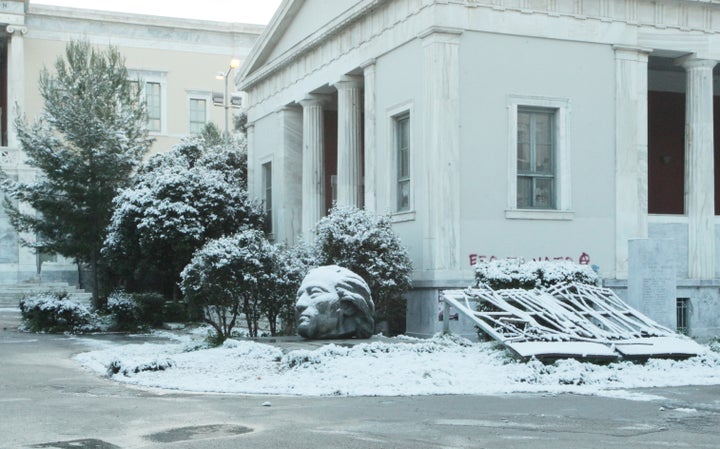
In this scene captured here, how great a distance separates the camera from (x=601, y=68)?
21719 mm

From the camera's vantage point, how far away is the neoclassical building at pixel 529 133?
2044 cm

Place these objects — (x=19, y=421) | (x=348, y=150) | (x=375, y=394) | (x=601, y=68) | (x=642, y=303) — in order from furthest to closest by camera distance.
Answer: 1. (x=348, y=150)
2. (x=601, y=68)
3. (x=642, y=303)
4. (x=375, y=394)
5. (x=19, y=421)

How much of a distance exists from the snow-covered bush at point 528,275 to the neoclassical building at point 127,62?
2726 centimetres

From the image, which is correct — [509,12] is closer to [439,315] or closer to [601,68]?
[601,68]

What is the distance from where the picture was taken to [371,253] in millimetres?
19969

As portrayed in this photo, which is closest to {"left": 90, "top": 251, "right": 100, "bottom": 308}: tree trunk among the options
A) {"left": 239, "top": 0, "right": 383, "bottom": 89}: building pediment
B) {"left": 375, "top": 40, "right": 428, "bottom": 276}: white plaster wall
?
{"left": 239, "top": 0, "right": 383, "bottom": 89}: building pediment

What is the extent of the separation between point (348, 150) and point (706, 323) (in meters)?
9.17

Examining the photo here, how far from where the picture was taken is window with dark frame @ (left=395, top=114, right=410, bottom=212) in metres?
22.1

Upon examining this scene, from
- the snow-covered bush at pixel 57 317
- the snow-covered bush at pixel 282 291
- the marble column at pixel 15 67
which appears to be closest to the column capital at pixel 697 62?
the snow-covered bush at pixel 282 291

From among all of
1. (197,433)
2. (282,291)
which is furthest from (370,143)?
(197,433)

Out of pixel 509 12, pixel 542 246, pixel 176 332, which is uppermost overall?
pixel 509 12

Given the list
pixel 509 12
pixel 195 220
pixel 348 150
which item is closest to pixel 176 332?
pixel 195 220

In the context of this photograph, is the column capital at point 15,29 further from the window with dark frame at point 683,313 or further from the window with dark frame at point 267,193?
the window with dark frame at point 683,313

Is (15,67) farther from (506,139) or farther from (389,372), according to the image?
(389,372)
